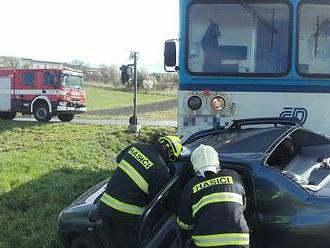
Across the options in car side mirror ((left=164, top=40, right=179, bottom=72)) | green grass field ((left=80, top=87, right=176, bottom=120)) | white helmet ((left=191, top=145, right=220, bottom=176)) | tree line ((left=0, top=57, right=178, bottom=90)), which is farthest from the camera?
tree line ((left=0, top=57, right=178, bottom=90))

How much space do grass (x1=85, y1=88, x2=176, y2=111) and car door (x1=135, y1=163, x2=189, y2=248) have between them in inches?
1510

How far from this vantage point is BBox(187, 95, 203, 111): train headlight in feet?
23.0

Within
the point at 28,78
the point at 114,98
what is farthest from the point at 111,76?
the point at 28,78

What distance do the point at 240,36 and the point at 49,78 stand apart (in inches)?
782

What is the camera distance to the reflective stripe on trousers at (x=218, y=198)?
3.33 meters

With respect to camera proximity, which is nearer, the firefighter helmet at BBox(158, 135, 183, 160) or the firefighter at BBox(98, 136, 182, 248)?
the firefighter at BBox(98, 136, 182, 248)

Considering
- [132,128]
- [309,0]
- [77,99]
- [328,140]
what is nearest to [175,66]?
[309,0]

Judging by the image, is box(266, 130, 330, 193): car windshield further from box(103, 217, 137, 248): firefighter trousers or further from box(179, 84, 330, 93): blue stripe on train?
box(179, 84, 330, 93): blue stripe on train

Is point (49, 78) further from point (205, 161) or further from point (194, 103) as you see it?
point (205, 161)

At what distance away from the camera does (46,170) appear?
11570 millimetres

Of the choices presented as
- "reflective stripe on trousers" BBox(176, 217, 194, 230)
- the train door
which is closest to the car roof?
"reflective stripe on trousers" BBox(176, 217, 194, 230)

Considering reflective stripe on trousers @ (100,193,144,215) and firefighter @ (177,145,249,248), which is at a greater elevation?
firefighter @ (177,145,249,248)

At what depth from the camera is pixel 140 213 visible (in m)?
4.11

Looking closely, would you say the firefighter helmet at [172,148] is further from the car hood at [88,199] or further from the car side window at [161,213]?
the car hood at [88,199]
